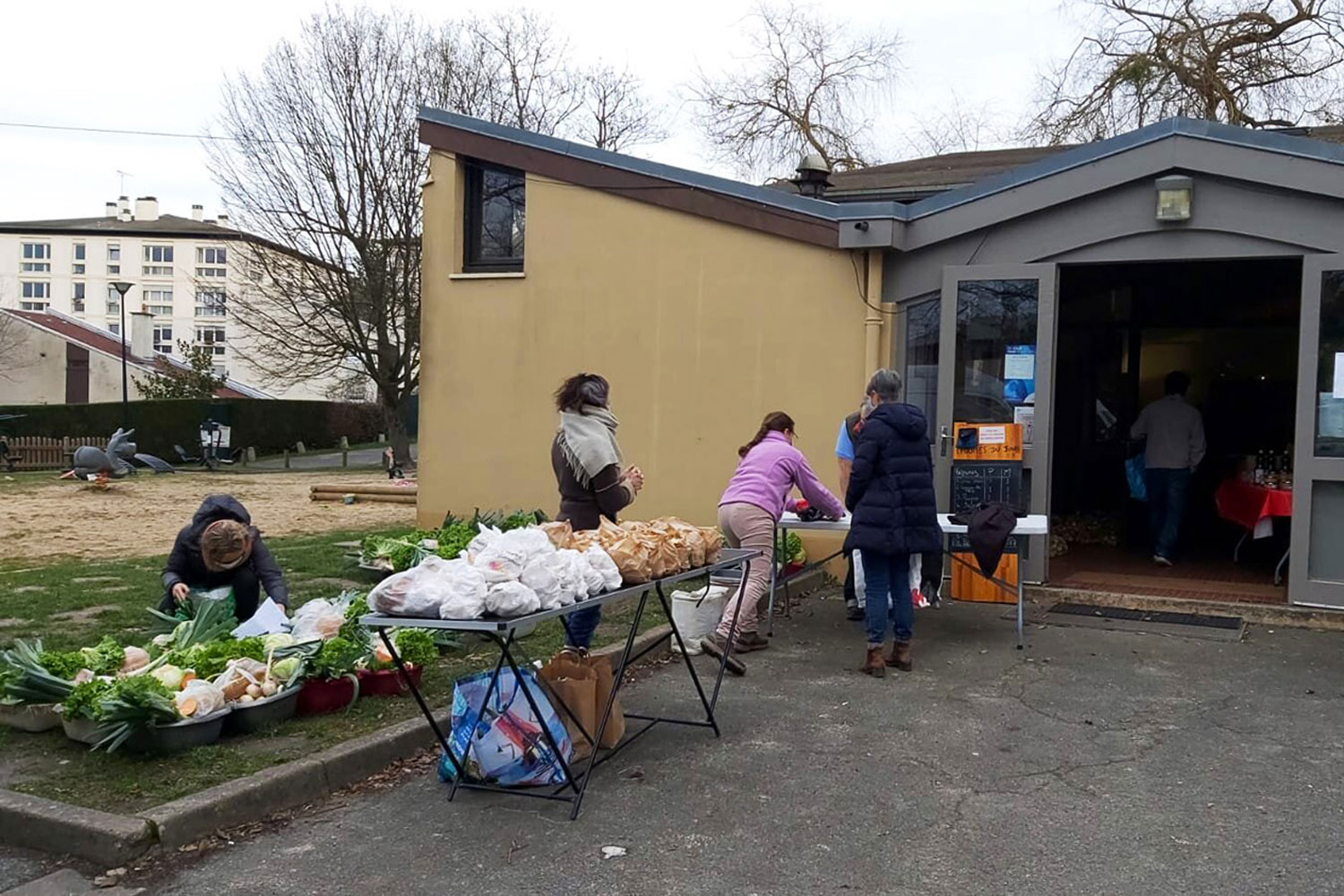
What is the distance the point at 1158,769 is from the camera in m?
4.95

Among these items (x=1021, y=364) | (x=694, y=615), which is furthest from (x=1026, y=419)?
(x=694, y=615)

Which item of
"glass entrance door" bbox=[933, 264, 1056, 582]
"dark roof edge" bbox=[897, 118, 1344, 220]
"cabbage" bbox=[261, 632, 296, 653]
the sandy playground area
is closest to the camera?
"cabbage" bbox=[261, 632, 296, 653]

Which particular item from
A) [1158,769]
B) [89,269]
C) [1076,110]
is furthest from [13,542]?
[89,269]

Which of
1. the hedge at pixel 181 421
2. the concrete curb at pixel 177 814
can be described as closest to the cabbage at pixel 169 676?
the concrete curb at pixel 177 814

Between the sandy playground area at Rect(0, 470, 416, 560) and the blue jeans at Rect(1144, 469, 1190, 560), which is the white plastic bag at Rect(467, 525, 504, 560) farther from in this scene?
the sandy playground area at Rect(0, 470, 416, 560)

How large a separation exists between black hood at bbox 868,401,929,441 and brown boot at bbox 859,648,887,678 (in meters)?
1.24

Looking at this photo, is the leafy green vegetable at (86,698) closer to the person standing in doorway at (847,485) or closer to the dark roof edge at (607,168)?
the person standing in doorway at (847,485)

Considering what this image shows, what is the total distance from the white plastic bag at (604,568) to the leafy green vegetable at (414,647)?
1.73 m

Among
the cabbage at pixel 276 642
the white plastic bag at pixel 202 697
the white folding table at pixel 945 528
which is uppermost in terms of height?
the white folding table at pixel 945 528

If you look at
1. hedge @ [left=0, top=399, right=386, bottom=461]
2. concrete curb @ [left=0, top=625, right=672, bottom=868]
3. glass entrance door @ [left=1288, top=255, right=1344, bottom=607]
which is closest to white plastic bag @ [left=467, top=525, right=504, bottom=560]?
concrete curb @ [left=0, top=625, right=672, bottom=868]

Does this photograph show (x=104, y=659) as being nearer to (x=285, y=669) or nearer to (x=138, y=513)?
(x=285, y=669)

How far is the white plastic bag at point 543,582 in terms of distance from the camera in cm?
418

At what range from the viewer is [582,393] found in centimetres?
591

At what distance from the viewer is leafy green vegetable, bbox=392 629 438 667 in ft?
19.6
